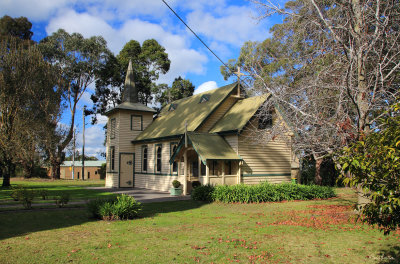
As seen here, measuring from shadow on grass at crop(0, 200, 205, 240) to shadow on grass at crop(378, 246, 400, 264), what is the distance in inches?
309

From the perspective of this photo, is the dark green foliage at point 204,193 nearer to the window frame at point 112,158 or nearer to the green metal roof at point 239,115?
the green metal roof at point 239,115

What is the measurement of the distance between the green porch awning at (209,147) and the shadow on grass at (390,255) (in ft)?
34.9

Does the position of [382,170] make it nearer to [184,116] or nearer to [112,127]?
[184,116]

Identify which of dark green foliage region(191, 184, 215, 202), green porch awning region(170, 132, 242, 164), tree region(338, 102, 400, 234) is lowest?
dark green foliage region(191, 184, 215, 202)

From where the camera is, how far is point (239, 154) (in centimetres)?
1923

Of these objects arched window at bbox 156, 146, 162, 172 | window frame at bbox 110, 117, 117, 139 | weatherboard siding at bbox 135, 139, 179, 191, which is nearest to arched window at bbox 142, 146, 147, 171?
weatherboard siding at bbox 135, 139, 179, 191

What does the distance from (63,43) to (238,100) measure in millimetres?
29389

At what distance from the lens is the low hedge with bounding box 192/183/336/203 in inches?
615

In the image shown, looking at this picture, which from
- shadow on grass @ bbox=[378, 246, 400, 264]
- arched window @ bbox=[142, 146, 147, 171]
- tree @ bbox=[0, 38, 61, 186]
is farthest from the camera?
tree @ bbox=[0, 38, 61, 186]

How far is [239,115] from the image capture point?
826 inches

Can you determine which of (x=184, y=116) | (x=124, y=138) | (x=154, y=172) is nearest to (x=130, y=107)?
(x=124, y=138)

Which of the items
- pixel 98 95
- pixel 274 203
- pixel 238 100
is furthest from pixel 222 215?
pixel 98 95

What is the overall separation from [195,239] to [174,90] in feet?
124

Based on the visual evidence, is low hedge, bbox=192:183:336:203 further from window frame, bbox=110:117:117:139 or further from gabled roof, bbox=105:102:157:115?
window frame, bbox=110:117:117:139
